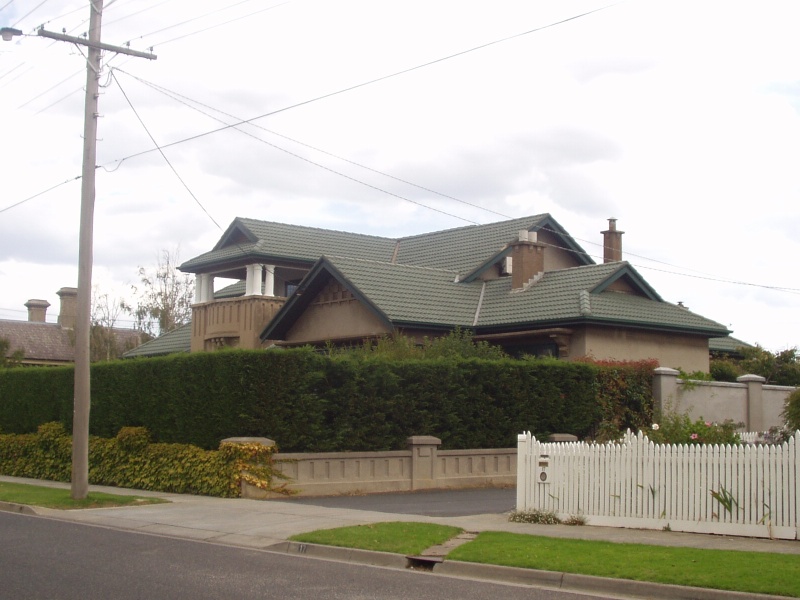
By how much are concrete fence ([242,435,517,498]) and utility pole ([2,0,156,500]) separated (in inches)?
126

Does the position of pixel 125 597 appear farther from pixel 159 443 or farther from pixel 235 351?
pixel 159 443

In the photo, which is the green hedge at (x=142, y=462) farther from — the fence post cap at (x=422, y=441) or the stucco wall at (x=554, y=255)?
the stucco wall at (x=554, y=255)

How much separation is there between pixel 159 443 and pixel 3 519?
5.82m

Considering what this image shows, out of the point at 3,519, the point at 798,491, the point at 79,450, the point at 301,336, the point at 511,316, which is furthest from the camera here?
the point at 301,336

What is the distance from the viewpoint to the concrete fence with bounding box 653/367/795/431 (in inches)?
1048

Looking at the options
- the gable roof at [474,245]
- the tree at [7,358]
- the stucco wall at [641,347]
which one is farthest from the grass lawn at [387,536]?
the tree at [7,358]

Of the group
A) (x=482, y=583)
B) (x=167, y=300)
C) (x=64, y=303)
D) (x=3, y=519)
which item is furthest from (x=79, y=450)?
(x=167, y=300)

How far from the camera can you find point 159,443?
22.6 m

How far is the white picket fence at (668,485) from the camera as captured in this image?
13586 millimetres

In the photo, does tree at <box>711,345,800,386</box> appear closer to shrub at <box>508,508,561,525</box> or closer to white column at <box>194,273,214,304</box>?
white column at <box>194,273,214,304</box>

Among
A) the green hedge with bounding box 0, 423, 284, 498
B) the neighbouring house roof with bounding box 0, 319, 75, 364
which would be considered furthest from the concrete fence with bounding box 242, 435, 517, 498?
the neighbouring house roof with bounding box 0, 319, 75, 364

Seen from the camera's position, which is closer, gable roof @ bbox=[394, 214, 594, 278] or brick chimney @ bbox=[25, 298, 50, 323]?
gable roof @ bbox=[394, 214, 594, 278]

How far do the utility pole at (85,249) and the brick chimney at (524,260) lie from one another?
16.0m

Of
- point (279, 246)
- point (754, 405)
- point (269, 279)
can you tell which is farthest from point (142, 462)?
point (754, 405)
